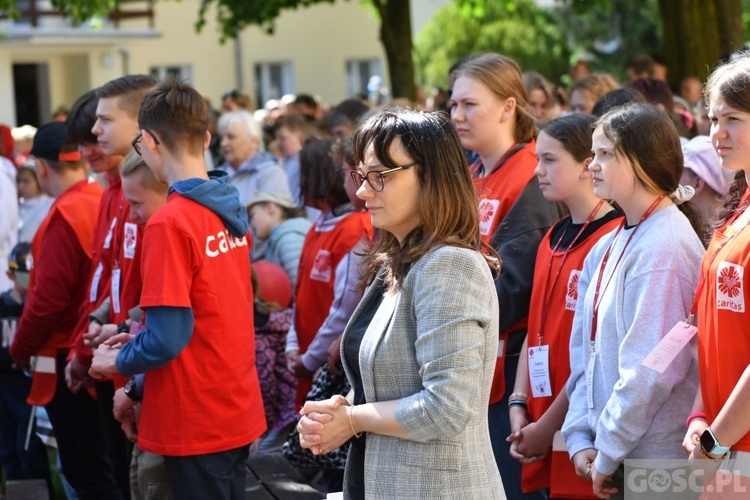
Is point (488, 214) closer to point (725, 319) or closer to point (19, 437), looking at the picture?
point (725, 319)

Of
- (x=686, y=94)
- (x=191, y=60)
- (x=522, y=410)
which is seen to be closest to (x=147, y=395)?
(x=522, y=410)

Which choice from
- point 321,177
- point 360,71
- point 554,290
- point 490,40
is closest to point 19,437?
point 321,177

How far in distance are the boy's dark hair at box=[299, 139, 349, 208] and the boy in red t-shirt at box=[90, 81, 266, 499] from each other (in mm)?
1493

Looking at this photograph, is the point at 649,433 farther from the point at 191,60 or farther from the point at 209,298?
the point at 191,60

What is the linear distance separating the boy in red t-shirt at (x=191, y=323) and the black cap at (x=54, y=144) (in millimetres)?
1774

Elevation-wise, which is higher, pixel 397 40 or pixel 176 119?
pixel 397 40

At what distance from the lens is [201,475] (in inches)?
156

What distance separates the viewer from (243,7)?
16766 mm

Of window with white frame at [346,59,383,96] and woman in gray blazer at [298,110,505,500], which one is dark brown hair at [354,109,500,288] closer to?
woman in gray blazer at [298,110,505,500]

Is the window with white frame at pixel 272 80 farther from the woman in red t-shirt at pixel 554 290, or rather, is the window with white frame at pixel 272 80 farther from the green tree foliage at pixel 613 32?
the woman in red t-shirt at pixel 554 290

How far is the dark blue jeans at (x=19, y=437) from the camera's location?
21.2 feet

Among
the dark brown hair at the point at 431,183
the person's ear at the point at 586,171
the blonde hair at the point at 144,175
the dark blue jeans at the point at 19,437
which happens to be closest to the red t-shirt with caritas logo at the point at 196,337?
the blonde hair at the point at 144,175

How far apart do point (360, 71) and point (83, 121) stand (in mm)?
29516

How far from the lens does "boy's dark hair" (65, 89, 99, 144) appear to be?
516 centimetres
